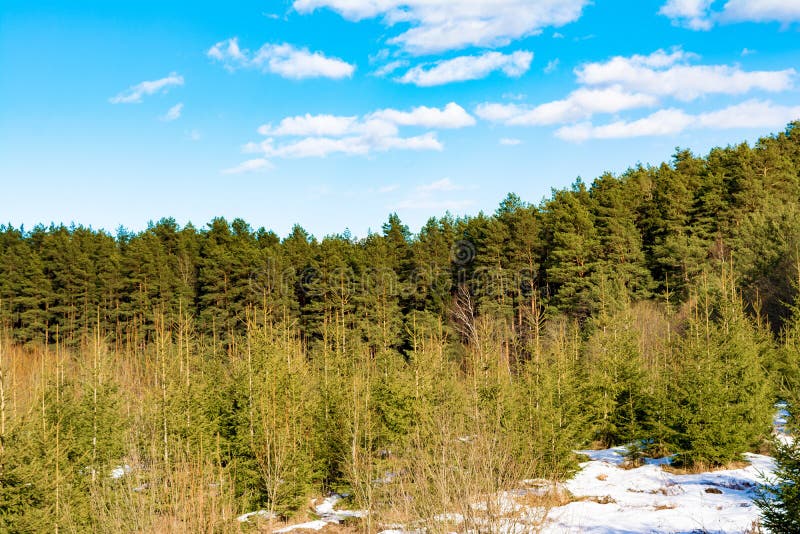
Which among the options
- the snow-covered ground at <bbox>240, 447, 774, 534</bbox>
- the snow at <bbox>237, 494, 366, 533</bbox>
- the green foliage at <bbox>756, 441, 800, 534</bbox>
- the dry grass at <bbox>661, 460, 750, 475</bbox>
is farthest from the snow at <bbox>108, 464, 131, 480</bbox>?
the dry grass at <bbox>661, 460, 750, 475</bbox>

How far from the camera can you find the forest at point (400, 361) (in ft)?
43.8

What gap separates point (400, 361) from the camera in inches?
953

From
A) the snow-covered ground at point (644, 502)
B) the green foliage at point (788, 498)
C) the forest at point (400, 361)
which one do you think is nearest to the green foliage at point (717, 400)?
the forest at point (400, 361)

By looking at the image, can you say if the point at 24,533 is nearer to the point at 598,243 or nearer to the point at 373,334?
the point at 373,334

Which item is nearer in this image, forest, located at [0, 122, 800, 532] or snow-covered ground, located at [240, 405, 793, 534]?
snow-covered ground, located at [240, 405, 793, 534]

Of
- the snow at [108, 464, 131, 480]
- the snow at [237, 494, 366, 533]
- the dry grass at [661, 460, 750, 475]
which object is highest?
the snow at [108, 464, 131, 480]

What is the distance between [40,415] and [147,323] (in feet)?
123

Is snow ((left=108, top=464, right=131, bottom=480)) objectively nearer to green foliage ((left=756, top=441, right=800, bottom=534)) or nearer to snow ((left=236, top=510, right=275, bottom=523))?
snow ((left=236, top=510, right=275, bottom=523))

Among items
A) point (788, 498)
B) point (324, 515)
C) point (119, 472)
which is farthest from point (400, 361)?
point (788, 498)

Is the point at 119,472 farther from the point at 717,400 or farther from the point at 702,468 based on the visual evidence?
the point at 717,400

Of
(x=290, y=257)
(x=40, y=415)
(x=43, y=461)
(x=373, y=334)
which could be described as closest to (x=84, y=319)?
(x=290, y=257)

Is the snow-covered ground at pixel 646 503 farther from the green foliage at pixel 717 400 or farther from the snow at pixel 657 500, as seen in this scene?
the green foliage at pixel 717 400

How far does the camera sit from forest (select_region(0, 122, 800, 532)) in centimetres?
1335

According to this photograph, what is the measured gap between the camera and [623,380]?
71.1 ft
